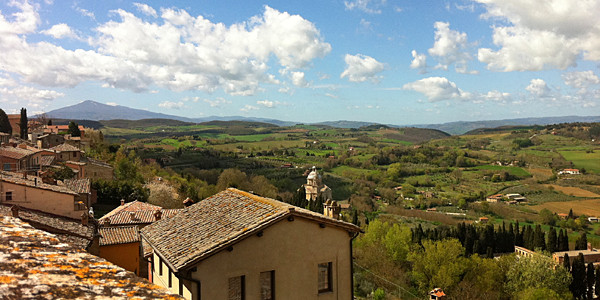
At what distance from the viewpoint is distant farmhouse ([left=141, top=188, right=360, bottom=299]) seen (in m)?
9.52

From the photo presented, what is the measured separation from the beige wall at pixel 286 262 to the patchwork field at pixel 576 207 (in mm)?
95620

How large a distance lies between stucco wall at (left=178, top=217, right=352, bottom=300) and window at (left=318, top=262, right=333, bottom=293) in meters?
0.13

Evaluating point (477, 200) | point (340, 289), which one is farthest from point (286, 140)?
point (340, 289)

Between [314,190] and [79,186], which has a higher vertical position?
[79,186]

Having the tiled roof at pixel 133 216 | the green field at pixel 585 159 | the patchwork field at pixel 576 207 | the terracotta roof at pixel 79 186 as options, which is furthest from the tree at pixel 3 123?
the green field at pixel 585 159

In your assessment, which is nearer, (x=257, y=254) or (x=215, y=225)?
(x=257, y=254)

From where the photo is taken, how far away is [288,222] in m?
10.5

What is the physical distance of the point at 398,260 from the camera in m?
46.7

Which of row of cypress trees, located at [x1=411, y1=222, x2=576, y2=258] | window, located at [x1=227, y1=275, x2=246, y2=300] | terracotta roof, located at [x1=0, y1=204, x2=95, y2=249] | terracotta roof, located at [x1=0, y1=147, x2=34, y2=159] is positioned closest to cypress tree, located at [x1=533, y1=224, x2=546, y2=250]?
row of cypress trees, located at [x1=411, y1=222, x2=576, y2=258]

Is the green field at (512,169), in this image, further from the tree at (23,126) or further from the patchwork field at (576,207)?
the tree at (23,126)

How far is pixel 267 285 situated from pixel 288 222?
5.69 ft

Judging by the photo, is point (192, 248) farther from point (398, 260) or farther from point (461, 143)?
point (461, 143)

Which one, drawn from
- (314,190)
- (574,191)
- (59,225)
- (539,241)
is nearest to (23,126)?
(314,190)

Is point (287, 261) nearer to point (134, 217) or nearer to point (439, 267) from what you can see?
point (134, 217)
